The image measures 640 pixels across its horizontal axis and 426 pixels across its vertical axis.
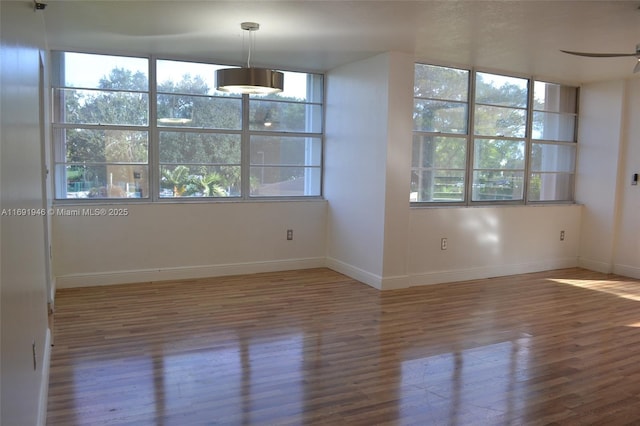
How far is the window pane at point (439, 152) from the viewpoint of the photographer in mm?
5676

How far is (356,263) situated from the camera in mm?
5773

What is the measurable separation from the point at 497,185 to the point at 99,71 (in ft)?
15.6

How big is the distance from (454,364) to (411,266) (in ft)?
7.30

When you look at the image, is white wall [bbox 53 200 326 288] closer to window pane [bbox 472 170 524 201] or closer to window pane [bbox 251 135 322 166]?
window pane [bbox 251 135 322 166]

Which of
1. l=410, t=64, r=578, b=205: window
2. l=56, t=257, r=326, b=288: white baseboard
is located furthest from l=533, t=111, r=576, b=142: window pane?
l=56, t=257, r=326, b=288: white baseboard

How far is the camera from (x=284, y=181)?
20.5 feet

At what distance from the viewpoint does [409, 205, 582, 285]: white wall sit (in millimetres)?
5590

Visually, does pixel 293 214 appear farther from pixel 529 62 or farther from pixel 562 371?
pixel 562 371

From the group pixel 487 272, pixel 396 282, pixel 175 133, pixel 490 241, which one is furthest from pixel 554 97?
pixel 175 133

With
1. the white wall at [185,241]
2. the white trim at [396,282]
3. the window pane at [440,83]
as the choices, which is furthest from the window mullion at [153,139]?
the window pane at [440,83]

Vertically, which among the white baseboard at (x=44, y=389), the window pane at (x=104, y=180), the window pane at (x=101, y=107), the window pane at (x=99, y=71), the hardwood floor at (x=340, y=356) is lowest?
the hardwood floor at (x=340, y=356)

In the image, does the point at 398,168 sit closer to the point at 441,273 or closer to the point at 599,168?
the point at 441,273

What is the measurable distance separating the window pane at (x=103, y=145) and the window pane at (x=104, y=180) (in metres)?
0.08

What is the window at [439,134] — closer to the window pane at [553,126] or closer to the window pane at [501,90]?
the window pane at [501,90]
